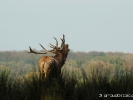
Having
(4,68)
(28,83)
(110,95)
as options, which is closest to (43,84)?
(28,83)

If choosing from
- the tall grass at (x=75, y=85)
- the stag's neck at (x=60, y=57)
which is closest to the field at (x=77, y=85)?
the tall grass at (x=75, y=85)

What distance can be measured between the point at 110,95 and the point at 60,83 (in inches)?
50.0

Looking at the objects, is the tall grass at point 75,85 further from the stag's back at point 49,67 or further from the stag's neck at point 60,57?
the stag's neck at point 60,57

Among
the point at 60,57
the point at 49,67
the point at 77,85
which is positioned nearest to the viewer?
the point at 77,85

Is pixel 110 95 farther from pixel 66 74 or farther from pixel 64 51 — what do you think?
pixel 64 51

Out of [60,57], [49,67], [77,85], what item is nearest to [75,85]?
[77,85]

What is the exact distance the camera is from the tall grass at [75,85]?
7652mm

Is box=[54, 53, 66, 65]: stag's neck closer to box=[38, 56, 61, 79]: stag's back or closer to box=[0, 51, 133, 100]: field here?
box=[38, 56, 61, 79]: stag's back

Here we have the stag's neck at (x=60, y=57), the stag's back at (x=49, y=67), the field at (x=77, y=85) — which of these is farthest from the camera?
the stag's neck at (x=60, y=57)

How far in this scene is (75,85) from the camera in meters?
8.33

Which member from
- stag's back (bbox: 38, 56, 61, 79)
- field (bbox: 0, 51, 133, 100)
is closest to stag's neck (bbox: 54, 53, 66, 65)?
stag's back (bbox: 38, 56, 61, 79)

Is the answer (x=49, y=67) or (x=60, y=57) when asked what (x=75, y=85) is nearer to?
(x=49, y=67)

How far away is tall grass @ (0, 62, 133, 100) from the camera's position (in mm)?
7652

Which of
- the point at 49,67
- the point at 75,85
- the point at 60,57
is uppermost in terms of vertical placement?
the point at 60,57
